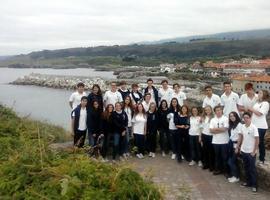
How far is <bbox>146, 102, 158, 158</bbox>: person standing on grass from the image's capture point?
9688mm

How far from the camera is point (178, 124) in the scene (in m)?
9.39

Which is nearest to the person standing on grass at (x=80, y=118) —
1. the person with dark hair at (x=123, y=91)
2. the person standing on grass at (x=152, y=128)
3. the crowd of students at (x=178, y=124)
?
the crowd of students at (x=178, y=124)

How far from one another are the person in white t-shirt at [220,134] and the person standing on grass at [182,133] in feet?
3.20

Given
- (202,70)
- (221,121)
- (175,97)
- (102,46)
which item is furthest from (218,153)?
(102,46)

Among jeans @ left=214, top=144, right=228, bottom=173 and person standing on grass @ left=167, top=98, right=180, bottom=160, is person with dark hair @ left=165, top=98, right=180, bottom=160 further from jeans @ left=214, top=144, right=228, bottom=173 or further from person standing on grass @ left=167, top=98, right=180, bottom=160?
jeans @ left=214, top=144, right=228, bottom=173

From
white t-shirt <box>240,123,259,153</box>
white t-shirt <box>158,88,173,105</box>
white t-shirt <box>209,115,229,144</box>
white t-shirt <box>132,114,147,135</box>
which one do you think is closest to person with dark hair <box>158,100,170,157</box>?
white t-shirt <box>158,88,173,105</box>

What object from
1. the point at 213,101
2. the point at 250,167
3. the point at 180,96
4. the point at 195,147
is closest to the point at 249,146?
the point at 250,167

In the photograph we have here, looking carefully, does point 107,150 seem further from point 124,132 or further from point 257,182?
point 257,182

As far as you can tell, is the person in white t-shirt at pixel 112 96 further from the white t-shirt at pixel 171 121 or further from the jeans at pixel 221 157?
the jeans at pixel 221 157

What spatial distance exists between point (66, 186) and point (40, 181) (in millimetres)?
507

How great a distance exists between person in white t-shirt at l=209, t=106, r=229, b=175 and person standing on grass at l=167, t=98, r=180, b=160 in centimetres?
121

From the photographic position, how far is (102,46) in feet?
619

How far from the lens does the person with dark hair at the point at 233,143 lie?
810 cm

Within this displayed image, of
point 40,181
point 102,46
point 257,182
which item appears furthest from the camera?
point 102,46
